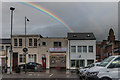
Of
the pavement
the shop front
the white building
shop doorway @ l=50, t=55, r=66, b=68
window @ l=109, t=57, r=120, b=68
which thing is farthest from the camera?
shop doorway @ l=50, t=55, r=66, b=68

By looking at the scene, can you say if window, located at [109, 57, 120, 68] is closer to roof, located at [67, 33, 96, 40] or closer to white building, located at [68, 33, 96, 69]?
white building, located at [68, 33, 96, 69]

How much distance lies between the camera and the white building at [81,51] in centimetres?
4084

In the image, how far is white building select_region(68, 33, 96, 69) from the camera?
40.8m

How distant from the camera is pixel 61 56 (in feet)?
138

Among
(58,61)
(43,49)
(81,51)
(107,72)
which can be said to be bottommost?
(58,61)

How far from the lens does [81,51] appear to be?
41.1 metres

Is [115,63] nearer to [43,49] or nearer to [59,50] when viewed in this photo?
[59,50]

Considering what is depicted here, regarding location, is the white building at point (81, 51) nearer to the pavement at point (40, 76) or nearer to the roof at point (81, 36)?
the roof at point (81, 36)

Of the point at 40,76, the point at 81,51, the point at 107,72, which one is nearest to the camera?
the point at 107,72

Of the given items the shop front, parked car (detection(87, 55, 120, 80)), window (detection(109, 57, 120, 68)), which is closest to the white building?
the shop front

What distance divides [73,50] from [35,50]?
27.9 feet

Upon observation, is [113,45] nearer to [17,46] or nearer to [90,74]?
[17,46]

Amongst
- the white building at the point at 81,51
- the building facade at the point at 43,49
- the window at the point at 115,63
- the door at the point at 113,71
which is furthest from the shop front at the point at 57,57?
the door at the point at 113,71

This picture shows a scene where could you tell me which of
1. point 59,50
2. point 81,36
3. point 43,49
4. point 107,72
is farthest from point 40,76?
point 81,36
